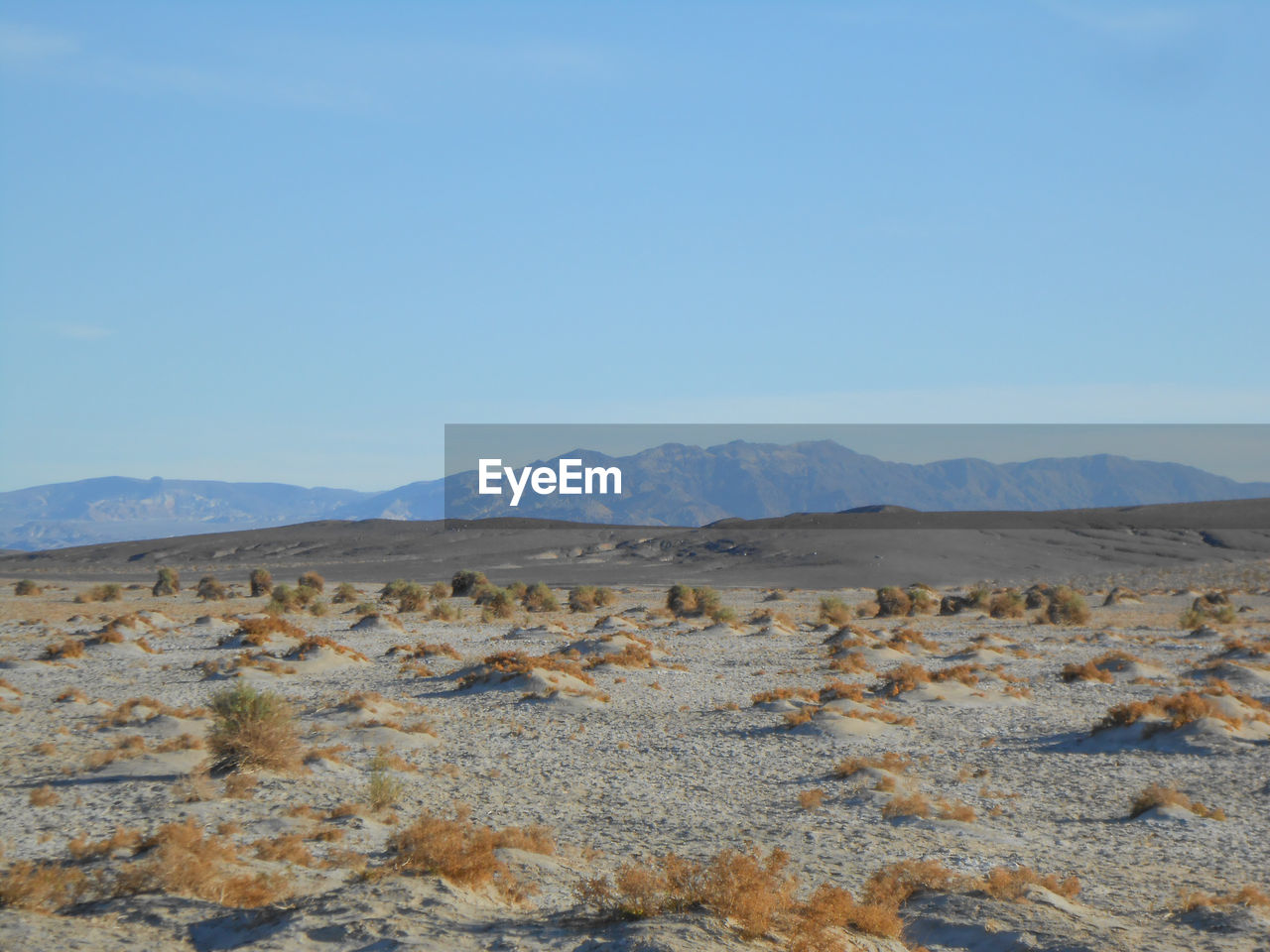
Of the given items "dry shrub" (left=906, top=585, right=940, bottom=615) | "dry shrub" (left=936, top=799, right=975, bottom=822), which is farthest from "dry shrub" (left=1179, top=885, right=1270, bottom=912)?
"dry shrub" (left=906, top=585, right=940, bottom=615)

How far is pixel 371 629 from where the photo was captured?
34.9 metres

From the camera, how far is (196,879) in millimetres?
8172

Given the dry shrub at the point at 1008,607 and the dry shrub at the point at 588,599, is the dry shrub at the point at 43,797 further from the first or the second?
the dry shrub at the point at 1008,607

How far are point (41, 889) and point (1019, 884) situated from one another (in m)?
7.79

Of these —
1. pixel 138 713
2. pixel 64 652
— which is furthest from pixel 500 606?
pixel 138 713

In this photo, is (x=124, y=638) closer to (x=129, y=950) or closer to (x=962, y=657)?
(x=962, y=657)

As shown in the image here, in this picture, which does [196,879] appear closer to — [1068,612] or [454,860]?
[454,860]

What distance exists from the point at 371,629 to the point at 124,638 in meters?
7.97

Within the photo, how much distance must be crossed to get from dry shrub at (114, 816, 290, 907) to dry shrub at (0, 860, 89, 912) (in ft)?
1.05

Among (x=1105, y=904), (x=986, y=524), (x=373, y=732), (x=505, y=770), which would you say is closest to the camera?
(x=1105, y=904)

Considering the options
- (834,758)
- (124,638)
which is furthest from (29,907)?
(124,638)

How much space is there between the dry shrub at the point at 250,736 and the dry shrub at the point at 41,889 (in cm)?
520

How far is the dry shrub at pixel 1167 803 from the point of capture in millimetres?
12789

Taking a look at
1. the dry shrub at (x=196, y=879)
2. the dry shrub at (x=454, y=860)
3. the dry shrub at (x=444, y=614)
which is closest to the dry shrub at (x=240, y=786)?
the dry shrub at (x=196, y=879)
